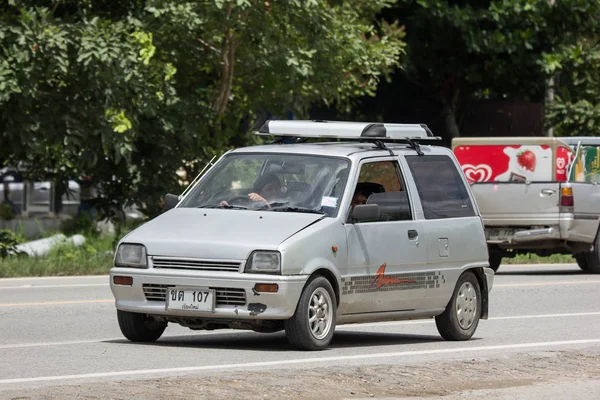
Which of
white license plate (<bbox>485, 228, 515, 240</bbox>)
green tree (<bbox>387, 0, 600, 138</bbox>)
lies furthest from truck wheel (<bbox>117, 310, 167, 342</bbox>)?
green tree (<bbox>387, 0, 600, 138</bbox>)

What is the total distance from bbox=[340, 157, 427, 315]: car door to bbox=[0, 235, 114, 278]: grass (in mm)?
8697

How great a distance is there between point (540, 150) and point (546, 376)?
481 inches

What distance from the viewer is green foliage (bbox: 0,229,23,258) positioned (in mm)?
22031

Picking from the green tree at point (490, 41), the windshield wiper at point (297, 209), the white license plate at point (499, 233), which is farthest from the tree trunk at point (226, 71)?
the windshield wiper at point (297, 209)

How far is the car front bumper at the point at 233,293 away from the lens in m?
10.4

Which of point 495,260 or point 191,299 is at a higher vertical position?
point 191,299

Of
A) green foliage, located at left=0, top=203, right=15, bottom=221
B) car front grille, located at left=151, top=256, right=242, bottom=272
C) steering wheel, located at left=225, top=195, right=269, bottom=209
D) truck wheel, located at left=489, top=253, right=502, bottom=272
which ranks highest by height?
steering wheel, located at left=225, top=195, right=269, bottom=209

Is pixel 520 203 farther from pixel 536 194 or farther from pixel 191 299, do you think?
pixel 191 299

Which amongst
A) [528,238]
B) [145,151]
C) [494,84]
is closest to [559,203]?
[528,238]

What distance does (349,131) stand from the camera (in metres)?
11.9

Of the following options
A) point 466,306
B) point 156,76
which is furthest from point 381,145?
point 156,76

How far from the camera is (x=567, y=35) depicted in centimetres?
3256

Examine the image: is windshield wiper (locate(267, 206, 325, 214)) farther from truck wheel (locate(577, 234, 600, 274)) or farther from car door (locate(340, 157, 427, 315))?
truck wheel (locate(577, 234, 600, 274))

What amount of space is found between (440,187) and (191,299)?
9.65ft
